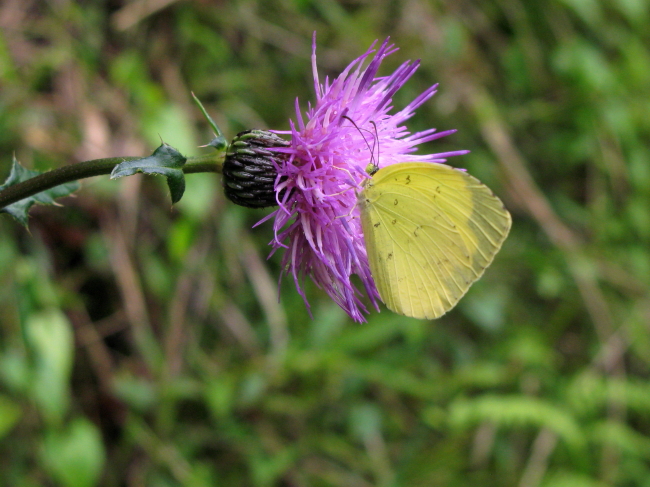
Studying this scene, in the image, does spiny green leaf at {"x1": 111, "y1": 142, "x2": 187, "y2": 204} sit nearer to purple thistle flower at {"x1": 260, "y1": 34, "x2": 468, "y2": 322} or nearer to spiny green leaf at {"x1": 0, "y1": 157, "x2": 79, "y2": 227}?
purple thistle flower at {"x1": 260, "y1": 34, "x2": 468, "y2": 322}

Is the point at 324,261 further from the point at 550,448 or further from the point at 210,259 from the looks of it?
the point at 550,448

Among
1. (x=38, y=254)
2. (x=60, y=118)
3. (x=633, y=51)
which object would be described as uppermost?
(x=60, y=118)

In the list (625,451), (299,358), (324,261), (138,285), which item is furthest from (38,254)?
(625,451)

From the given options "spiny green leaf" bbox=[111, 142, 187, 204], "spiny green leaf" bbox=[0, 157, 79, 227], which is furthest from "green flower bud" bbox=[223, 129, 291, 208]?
"spiny green leaf" bbox=[0, 157, 79, 227]

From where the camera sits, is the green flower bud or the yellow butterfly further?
the yellow butterfly

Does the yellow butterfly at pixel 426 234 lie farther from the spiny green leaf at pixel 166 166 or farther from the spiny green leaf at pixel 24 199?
the spiny green leaf at pixel 24 199

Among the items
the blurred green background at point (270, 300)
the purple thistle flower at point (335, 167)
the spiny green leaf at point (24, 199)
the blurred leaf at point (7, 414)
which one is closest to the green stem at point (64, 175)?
the spiny green leaf at point (24, 199)

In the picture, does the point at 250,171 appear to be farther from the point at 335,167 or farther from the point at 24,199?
the point at 24,199

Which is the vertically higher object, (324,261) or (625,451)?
(324,261)
